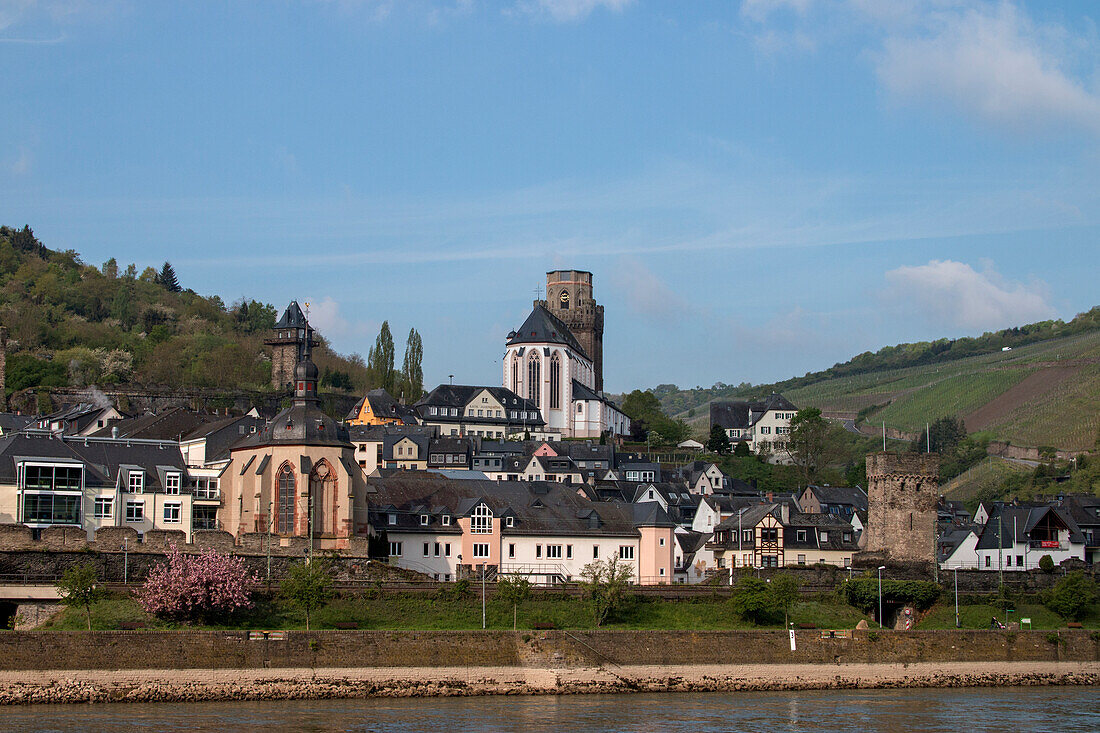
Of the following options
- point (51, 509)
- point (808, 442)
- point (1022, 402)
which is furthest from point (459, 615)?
point (1022, 402)

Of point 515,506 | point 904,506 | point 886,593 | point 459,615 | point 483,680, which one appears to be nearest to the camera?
point 483,680

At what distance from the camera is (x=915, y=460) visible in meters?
75.9

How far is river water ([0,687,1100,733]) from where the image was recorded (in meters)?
43.8

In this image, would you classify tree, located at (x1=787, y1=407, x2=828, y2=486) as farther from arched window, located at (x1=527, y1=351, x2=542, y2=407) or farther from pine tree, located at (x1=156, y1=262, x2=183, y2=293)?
pine tree, located at (x1=156, y1=262, x2=183, y2=293)

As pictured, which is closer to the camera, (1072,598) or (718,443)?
(1072,598)


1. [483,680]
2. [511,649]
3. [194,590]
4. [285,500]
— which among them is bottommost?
[483,680]

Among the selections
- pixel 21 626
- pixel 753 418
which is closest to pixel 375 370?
pixel 753 418

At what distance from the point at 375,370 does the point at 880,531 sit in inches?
3013

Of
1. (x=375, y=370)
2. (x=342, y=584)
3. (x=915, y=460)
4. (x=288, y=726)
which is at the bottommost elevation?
(x=288, y=726)

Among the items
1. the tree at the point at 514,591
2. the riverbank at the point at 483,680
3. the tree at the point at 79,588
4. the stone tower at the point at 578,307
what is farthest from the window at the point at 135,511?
the stone tower at the point at 578,307

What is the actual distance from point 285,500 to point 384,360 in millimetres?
78411

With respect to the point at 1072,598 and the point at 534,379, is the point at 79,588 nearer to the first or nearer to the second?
the point at 1072,598

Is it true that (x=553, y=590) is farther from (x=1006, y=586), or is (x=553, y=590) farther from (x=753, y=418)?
(x=753, y=418)

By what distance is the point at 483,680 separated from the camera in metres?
51.8
